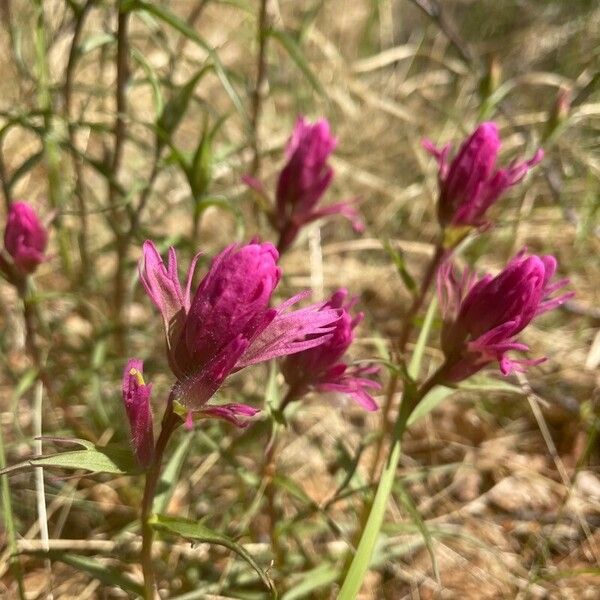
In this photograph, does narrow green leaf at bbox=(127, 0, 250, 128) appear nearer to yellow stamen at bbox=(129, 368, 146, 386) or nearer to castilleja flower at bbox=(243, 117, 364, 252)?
castilleja flower at bbox=(243, 117, 364, 252)

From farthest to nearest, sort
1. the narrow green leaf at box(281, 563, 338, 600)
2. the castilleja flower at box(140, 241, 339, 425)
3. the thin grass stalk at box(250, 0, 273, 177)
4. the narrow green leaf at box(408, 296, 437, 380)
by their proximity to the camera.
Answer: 1. the thin grass stalk at box(250, 0, 273, 177)
2. the narrow green leaf at box(281, 563, 338, 600)
3. the narrow green leaf at box(408, 296, 437, 380)
4. the castilleja flower at box(140, 241, 339, 425)

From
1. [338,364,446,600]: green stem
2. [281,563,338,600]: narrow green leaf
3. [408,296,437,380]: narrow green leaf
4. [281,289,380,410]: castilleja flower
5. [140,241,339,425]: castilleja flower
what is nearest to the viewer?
[140,241,339,425]: castilleja flower

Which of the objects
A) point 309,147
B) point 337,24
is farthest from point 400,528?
point 337,24

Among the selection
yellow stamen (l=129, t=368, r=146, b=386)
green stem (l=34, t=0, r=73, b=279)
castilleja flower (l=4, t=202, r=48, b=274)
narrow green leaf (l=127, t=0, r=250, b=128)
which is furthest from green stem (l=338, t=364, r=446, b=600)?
green stem (l=34, t=0, r=73, b=279)

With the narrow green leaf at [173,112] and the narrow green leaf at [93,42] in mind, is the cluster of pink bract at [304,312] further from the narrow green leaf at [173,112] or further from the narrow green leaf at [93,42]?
the narrow green leaf at [93,42]

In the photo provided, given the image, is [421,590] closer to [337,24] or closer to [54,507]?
[54,507]
